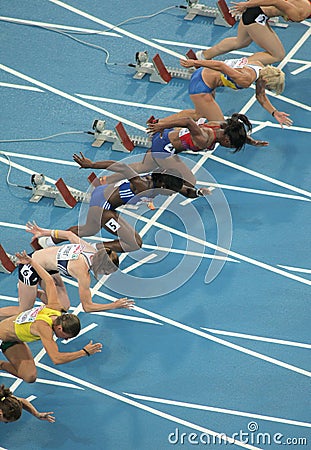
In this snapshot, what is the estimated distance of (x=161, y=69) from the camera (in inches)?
555

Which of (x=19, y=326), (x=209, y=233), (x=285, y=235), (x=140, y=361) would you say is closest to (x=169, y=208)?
(x=209, y=233)

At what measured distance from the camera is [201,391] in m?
10.9

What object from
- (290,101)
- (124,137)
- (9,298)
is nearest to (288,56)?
(290,101)

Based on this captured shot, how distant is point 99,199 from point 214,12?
4.56 m

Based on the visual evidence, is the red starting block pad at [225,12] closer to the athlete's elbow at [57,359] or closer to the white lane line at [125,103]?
the white lane line at [125,103]

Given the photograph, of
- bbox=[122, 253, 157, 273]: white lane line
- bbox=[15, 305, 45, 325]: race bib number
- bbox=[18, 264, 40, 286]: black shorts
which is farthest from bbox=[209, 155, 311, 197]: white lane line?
bbox=[15, 305, 45, 325]: race bib number

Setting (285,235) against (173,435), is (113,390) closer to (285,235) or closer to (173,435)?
(173,435)

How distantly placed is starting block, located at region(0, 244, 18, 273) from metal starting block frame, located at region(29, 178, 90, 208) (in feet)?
3.35

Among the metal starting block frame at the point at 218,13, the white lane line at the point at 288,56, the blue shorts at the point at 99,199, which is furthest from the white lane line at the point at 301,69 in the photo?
the blue shorts at the point at 99,199

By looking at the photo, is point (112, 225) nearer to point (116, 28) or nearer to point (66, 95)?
point (66, 95)

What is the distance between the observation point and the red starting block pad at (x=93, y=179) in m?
12.4

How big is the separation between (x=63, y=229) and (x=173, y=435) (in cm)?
299

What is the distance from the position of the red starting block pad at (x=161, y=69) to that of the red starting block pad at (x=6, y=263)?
360 cm

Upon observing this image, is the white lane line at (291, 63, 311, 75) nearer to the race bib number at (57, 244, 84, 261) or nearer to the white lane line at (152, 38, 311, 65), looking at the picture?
the white lane line at (152, 38, 311, 65)
